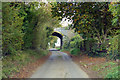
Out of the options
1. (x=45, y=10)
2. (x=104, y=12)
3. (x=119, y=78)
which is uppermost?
(x=45, y=10)

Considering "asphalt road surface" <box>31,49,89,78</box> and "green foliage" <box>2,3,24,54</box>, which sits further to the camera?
"asphalt road surface" <box>31,49,89,78</box>

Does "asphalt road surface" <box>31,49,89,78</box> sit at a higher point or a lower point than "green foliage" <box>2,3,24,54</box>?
lower

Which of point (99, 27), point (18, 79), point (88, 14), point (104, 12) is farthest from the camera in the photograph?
point (99, 27)

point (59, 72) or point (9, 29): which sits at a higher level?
Answer: point (9, 29)

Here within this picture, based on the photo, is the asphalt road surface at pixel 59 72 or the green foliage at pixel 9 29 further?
the asphalt road surface at pixel 59 72

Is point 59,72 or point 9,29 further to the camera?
point 59,72

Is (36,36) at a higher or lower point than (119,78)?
higher

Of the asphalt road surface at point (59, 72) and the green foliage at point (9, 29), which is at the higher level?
the green foliage at point (9, 29)

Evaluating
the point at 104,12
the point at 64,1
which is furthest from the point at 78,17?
the point at 104,12

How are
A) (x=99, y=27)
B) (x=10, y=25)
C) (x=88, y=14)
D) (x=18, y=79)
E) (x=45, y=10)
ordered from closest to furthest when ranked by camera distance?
(x=18, y=79) → (x=10, y=25) → (x=88, y=14) → (x=99, y=27) → (x=45, y=10)

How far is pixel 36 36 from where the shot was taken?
67.1ft

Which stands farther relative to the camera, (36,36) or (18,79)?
(36,36)

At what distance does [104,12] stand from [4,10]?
747 cm

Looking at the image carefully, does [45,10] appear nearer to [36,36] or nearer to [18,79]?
[36,36]
